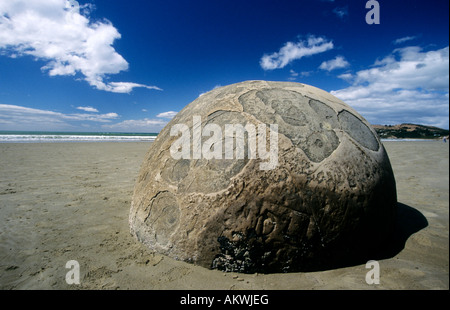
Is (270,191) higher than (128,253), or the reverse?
(270,191)

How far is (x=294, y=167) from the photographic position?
1.86 meters

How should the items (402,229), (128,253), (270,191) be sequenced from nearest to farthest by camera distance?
1. (270,191)
2. (128,253)
3. (402,229)

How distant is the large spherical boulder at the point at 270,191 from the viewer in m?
1.82

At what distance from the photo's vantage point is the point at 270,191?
5.96 feet

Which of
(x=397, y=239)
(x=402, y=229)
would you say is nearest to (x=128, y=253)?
(x=397, y=239)

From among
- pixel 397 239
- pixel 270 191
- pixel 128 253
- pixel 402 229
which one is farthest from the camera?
pixel 402 229

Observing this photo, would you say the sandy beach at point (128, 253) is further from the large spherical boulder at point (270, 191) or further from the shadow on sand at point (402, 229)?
the large spherical boulder at point (270, 191)

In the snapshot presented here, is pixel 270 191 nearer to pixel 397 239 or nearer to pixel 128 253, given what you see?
pixel 128 253

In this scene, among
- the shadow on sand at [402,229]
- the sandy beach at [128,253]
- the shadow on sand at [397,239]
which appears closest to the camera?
the sandy beach at [128,253]

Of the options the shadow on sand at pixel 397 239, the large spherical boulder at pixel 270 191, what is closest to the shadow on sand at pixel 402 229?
the shadow on sand at pixel 397 239

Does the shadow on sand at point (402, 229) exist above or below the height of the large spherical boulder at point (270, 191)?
below

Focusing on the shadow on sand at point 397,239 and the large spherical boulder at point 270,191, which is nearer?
the large spherical boulder at point 270,191

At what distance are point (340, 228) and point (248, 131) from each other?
1.07 metres
